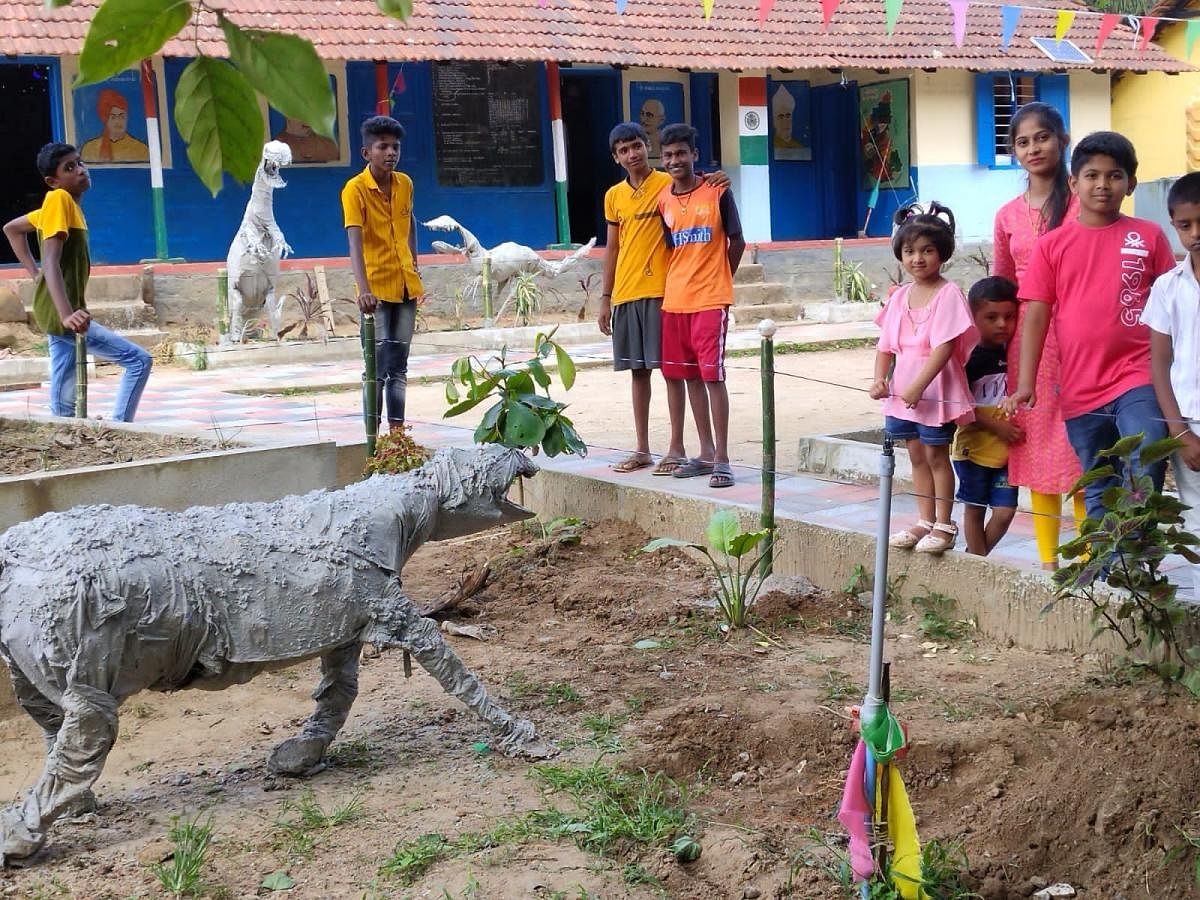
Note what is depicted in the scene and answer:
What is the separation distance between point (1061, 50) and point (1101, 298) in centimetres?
1871

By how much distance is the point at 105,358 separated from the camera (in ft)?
23.7

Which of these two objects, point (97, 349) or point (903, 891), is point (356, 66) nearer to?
point (97, 349)

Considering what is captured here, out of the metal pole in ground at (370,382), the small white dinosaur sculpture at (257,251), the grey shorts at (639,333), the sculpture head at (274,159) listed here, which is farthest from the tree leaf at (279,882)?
the small white dinosaur sculpture at (257,251)

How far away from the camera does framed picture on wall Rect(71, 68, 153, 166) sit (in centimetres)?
1627

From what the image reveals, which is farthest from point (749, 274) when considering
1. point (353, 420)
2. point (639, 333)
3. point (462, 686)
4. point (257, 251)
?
point (462, 686)

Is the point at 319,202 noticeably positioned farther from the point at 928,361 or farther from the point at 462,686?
the point at 462,686

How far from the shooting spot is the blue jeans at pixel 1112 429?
3.90 m

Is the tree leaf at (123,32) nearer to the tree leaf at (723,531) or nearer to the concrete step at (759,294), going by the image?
the tree leaf at (723,531)

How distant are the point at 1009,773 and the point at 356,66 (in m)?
16.4

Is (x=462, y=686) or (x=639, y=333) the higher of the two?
(x=639, y=333)

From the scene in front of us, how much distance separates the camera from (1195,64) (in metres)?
23.0

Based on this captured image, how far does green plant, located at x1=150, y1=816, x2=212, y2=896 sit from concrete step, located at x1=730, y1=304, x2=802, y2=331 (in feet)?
46.4

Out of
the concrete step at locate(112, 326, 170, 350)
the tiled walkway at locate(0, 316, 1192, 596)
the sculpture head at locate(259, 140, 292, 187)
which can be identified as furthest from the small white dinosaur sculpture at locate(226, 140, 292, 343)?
the tiled walkway at locate(0, 316, 1192, 596)

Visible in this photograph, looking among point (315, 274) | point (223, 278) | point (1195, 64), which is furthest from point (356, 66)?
point (1195, 64)
